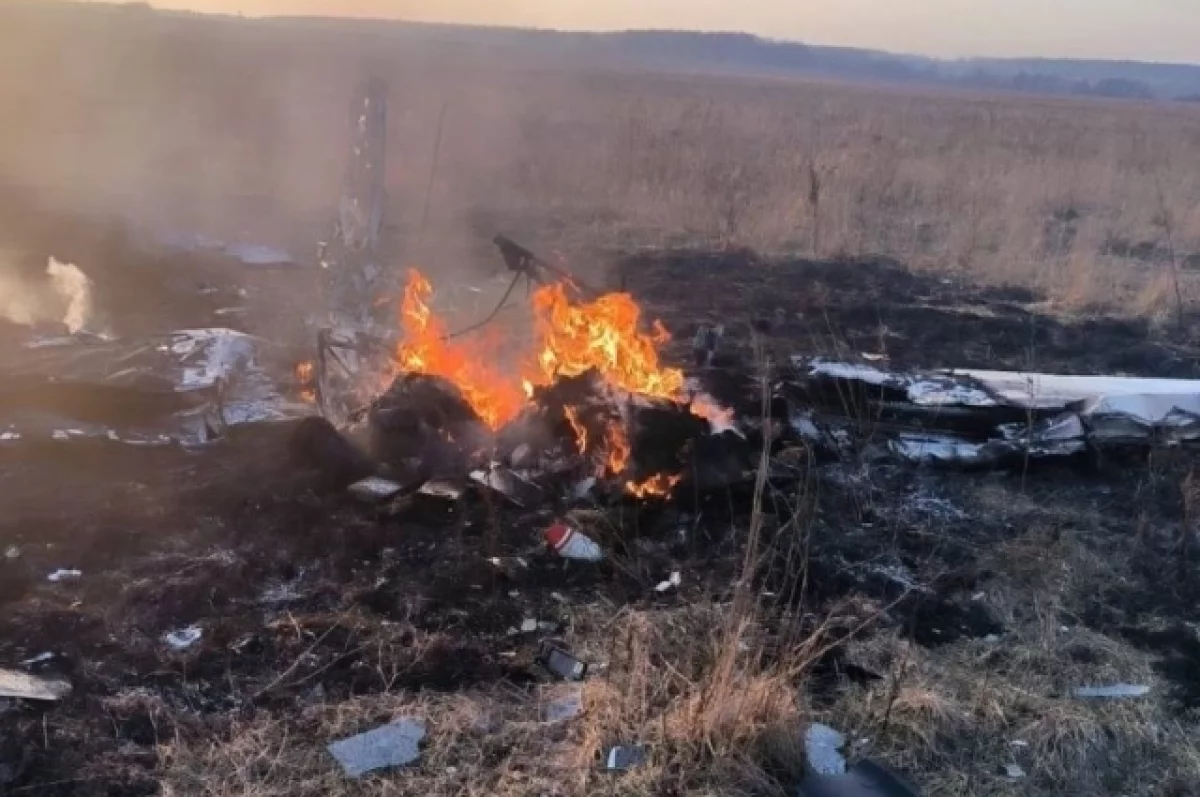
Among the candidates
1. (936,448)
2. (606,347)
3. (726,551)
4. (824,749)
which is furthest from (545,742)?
(936,448)

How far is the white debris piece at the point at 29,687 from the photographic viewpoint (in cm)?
404

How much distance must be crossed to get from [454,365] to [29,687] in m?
3.93

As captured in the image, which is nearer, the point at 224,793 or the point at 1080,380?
the point at 224,793

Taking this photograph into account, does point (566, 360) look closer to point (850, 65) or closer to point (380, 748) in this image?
point (380, 748)

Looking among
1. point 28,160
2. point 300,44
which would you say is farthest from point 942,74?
point 28,160

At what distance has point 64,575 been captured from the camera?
16.5 feet

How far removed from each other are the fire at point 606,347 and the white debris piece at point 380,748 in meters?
3.29

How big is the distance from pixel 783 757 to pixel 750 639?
2.79 feet

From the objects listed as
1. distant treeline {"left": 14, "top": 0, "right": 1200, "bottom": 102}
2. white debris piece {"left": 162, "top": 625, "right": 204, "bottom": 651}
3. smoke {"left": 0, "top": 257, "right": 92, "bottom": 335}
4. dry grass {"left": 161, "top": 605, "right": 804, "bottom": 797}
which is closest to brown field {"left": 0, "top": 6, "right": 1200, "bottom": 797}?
dry grass {"left": 161, "top": 605, "right": 804, "bottom": 797}

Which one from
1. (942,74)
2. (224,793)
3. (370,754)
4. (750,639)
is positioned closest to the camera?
(224,793)

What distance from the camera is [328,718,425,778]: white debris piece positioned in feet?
12.3

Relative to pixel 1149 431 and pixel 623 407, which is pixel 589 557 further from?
pixel 1149 431

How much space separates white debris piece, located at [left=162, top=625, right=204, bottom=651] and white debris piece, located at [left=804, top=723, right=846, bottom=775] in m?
2.81

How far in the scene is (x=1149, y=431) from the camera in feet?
22.7
